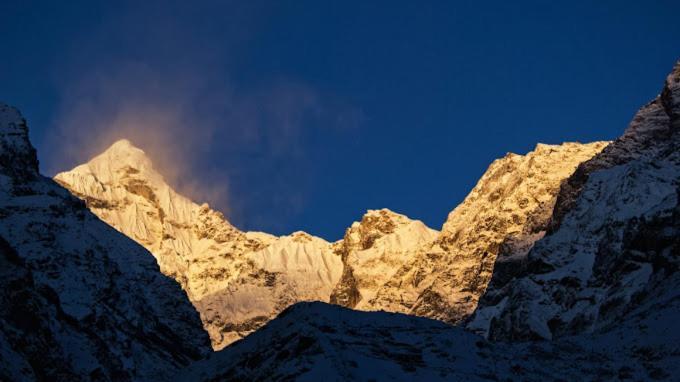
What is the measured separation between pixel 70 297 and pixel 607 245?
52.5 metres

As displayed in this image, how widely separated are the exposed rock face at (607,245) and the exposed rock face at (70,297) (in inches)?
1459

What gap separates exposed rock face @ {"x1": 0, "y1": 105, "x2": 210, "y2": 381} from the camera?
249 feet

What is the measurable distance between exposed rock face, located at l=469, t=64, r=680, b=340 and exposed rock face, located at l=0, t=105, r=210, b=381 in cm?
3706

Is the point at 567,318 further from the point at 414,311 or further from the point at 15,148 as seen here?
the point at 414,311

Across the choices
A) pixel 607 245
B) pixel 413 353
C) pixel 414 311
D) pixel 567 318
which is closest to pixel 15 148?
pixel 567 318

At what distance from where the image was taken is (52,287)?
102 metres

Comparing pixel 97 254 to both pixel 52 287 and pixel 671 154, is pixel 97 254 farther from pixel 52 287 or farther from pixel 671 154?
pixel 671 154

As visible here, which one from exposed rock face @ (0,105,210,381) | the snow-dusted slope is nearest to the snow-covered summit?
exposed rock face @ (0,105,210,381)

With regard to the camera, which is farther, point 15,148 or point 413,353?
point 15,148

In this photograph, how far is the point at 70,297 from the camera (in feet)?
341

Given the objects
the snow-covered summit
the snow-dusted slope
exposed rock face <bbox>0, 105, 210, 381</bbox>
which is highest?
the snow-covered summit

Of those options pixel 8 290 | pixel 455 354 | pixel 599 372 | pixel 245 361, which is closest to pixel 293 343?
pixel 245 361

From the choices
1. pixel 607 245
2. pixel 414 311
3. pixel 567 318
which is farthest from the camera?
pixel 414 311

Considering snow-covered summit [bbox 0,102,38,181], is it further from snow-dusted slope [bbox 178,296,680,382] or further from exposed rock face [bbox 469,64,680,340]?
snow-dusted slope [bbox 178,296,680,382]
